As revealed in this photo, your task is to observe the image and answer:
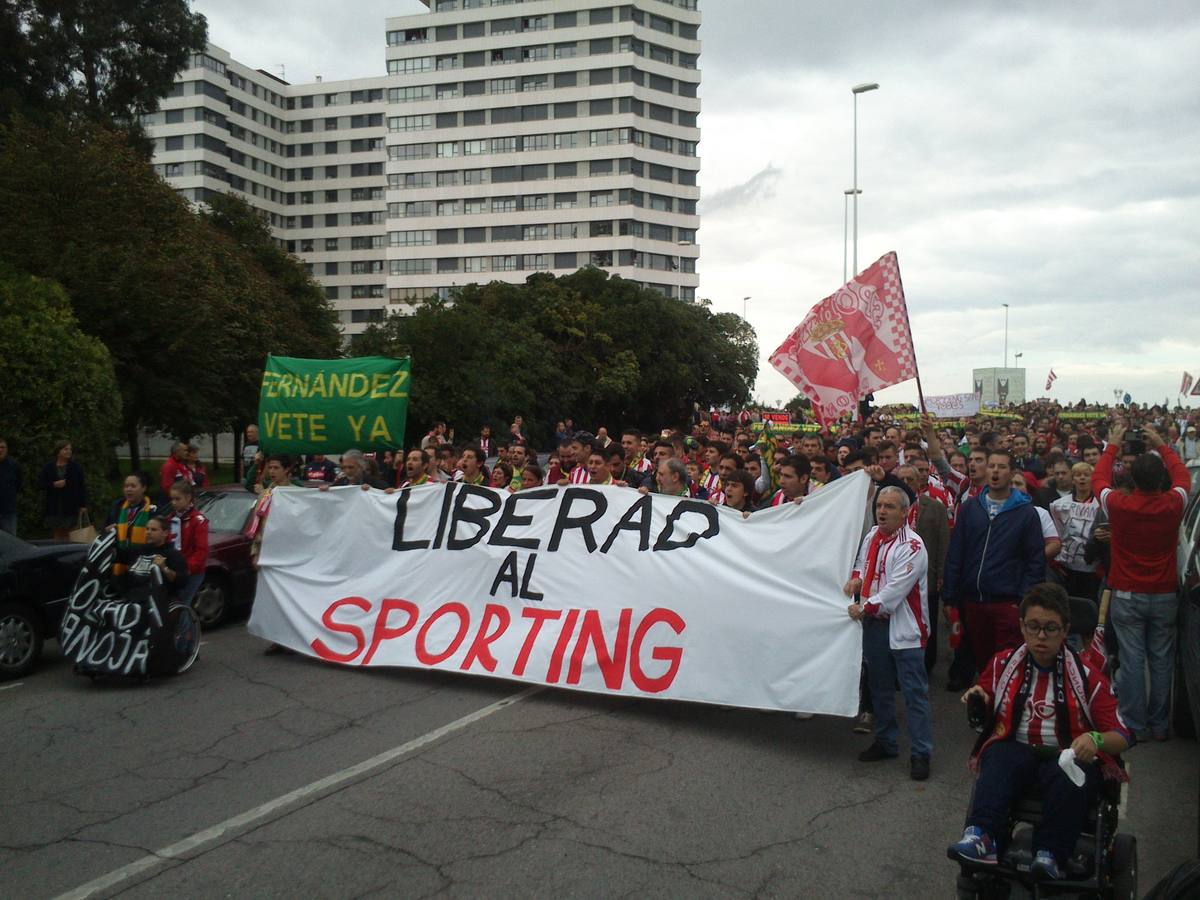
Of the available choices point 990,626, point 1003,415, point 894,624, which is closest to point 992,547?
point 990,626

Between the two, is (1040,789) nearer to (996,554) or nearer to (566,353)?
(996,554)

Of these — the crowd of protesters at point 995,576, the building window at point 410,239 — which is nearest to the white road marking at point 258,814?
the crowd of protesters at point 995,576

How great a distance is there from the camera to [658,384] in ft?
186

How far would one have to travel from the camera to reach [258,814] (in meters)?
5.24

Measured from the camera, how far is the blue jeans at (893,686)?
19.4 ft

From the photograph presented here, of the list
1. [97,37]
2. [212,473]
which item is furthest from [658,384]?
[97,37]

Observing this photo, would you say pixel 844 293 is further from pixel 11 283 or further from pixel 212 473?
pixel 212 473

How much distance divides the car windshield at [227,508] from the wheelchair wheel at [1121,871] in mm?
9246

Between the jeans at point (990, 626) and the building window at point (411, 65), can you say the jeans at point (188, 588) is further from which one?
the building window at point (411, 65)

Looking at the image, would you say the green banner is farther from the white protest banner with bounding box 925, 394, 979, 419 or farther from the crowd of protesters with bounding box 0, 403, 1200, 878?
the white protest banner with bounding box 925, 394, 979, 419

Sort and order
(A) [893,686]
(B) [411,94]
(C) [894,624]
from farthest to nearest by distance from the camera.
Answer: (B) [411,94] → (A) [893,686] → (C) [894,624]

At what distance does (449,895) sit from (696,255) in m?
82.2

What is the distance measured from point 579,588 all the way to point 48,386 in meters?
10.7

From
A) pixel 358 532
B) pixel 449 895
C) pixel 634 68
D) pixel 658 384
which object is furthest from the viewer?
pixel 634 68
